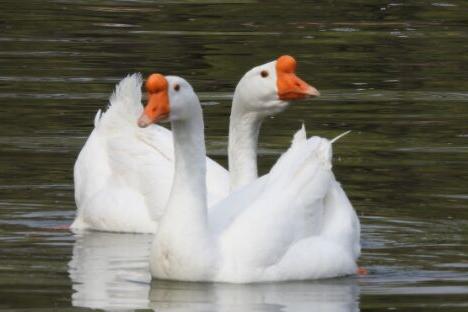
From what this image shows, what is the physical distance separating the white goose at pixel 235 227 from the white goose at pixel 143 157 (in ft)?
4.75

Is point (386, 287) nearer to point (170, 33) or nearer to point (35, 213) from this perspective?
point (35, 213)

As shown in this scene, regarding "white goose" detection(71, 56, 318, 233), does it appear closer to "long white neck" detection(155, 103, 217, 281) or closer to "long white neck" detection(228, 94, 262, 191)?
"long white neck" detection(228, 94, 262, 191)

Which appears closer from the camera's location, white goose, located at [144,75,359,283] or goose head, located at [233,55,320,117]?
white goose, located at [144,75,359,283]

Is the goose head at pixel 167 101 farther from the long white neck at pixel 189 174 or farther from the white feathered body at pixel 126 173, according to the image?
the white feathered body at pixel 126 173

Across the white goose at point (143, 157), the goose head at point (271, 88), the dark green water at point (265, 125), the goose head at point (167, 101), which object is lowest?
the dark green water at point (265, 125)

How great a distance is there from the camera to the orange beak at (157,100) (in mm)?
11492

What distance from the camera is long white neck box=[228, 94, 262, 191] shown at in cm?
1423

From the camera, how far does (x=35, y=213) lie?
14648 millimetres

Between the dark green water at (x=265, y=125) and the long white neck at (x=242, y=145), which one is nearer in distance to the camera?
the dark green water at (x=265, y=125)

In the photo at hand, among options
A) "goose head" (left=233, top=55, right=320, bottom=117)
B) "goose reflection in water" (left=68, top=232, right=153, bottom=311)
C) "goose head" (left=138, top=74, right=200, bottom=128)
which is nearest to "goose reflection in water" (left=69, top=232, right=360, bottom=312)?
"goose reflection in water" (left=68, top=232, right=153, bottom=311)

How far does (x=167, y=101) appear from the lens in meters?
11.6

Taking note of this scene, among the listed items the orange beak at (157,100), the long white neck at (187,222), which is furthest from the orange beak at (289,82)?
the orange beak at (157,100)

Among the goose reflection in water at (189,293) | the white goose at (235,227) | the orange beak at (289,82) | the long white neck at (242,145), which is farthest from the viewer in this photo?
the long white neck at (242,145)

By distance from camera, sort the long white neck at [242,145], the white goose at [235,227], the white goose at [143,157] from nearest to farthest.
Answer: the white goose at [235,227], the white goose at [143,157], the long white neck at [242,145]
